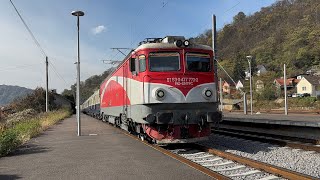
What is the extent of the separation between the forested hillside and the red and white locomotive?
105523mm

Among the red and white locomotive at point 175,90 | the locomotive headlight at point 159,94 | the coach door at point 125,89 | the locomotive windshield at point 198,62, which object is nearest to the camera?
the locomotive headlight at point 159,94

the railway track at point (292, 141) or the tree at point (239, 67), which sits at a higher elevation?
the tree at point (239, 67)

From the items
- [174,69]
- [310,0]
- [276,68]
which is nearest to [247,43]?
[276,68]

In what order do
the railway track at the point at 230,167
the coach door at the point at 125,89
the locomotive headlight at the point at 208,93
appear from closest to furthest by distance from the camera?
the railway track at the point at 230,167, the locomotive headlight at the point at 208,93, the coach door at the point at 125,89

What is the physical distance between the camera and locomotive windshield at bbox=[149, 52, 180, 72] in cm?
1316

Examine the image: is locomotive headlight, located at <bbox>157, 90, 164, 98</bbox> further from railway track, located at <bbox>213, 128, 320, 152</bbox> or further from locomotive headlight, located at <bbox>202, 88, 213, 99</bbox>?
railway track, located at <bbox>213, 128, 320, 152</bbox>

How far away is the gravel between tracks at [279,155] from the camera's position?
9.62 meters

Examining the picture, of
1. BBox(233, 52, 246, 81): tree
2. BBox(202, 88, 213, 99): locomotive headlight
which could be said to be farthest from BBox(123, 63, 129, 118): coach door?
BBox(233, 52, 246, 81): tree

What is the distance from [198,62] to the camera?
1357 cm

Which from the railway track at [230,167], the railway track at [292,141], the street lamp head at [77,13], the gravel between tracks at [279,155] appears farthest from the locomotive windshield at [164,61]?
the street lamp head at [77,13]

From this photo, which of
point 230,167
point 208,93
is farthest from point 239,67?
point 230,167

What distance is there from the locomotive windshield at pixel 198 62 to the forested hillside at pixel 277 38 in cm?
10510

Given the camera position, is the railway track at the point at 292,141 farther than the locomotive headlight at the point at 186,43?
No

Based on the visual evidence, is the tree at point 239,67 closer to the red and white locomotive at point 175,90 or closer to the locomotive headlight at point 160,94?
the red and white locomotive at point 175,90
